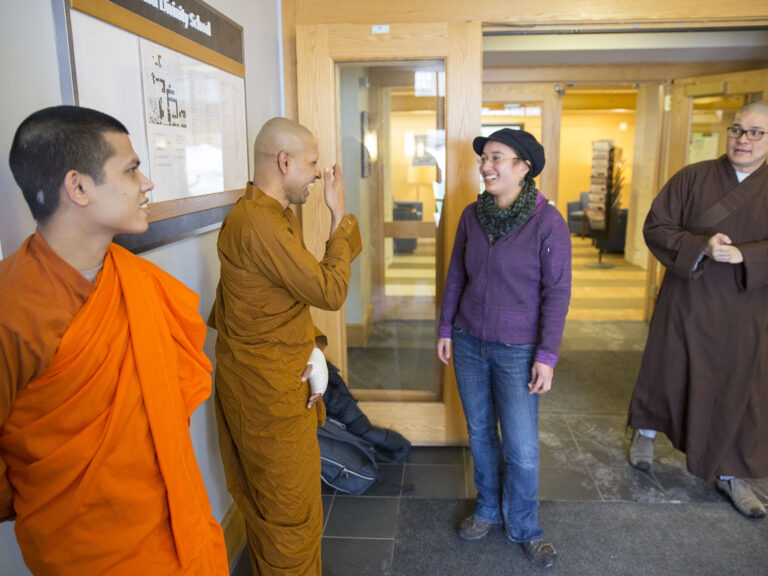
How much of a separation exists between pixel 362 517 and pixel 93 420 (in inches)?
64.5

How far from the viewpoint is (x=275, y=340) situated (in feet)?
5.35

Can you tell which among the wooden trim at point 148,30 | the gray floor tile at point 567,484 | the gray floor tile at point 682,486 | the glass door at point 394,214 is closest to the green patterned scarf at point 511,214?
the glass door at point 394,214

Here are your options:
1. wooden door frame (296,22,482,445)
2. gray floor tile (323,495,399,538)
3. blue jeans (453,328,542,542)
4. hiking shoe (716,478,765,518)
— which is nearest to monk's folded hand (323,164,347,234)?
blue jeans (453,328,542,542)

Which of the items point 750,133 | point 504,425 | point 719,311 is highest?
point 750,133

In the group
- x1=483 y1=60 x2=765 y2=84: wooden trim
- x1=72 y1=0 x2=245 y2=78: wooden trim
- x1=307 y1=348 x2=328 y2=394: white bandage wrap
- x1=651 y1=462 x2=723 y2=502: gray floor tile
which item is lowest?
x1=651 y1=462 x2=723 y2=502: gray floor tile

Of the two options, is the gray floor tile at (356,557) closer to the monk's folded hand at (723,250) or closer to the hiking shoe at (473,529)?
A: the hiking shoe at (473,529)

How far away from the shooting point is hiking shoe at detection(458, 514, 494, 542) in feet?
7.36

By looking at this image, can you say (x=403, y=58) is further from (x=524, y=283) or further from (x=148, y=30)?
(x=148, y=30)

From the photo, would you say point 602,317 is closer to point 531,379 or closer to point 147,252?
point 531,379

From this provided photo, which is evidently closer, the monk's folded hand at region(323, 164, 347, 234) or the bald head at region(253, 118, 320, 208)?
the bald head at region(253, 118, 320, 208)

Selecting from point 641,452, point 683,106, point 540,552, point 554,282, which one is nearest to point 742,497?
point 641,452

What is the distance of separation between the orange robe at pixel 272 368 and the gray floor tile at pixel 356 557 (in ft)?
0.94

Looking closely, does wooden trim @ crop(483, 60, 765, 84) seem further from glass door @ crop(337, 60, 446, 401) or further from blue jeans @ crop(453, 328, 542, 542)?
blue jeans @ crop(453, 328, 542, 542)

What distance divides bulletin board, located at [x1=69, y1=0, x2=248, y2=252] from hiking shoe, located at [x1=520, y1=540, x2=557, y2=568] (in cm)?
165
